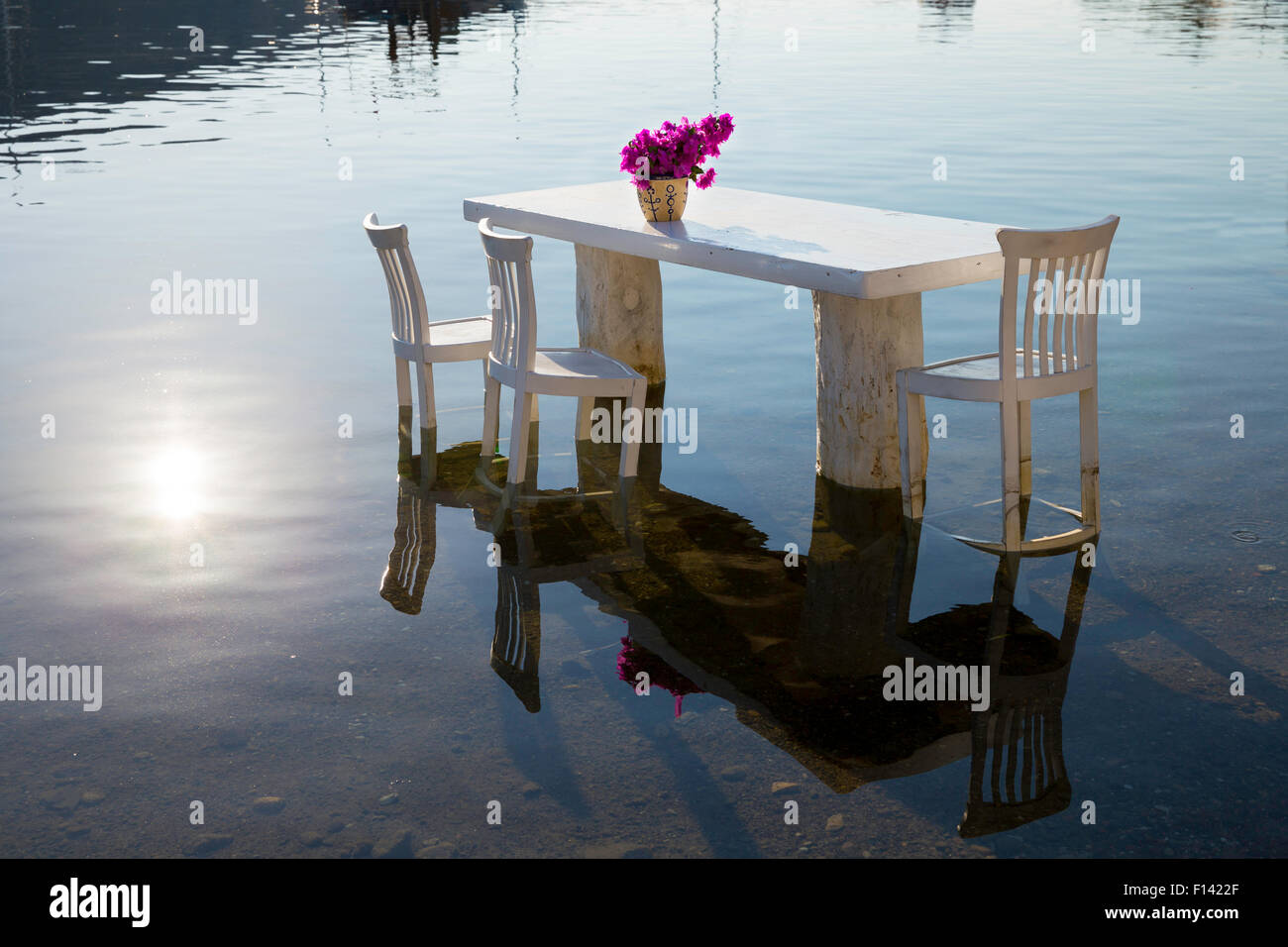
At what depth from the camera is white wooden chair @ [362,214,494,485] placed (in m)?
5.30

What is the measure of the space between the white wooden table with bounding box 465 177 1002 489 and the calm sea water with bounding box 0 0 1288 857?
11.3 inches

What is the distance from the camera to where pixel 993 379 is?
4.29 metres

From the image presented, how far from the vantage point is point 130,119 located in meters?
16.0

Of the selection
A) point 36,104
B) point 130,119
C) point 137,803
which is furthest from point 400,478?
point 36,104

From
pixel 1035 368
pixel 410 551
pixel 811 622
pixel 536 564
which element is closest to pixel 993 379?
pixel 1035 368

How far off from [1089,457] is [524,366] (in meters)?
2.00

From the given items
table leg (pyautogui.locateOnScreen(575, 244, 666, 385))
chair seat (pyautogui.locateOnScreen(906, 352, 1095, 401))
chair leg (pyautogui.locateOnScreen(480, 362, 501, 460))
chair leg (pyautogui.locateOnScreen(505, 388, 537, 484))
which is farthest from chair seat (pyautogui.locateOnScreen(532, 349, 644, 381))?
chair seat (pyautogui.locateOnScreen(906, 352, 1095, 401))

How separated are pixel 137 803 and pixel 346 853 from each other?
54 centimetres

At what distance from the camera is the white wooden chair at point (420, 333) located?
17.4 feet

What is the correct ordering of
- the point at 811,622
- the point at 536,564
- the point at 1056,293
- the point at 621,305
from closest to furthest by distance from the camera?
the point at 811,622 < the point at 1056,293 < the point at 536,564 < the point at 621,305

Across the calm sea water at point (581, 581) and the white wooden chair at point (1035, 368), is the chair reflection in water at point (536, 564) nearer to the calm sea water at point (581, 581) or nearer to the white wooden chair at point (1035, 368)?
the calm sea water at point (581, 581)

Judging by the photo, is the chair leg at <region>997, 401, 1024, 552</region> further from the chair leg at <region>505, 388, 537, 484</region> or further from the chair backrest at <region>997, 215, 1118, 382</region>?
the chair leg at <region>505, 388, 537, 484</region>

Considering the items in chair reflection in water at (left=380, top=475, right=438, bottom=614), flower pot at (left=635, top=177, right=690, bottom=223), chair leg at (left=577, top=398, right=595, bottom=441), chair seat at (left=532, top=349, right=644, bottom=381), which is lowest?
chair reflection in water at (left=380, top=475, right=438, bottom=614)

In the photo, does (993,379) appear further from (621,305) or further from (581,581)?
(621,305)
